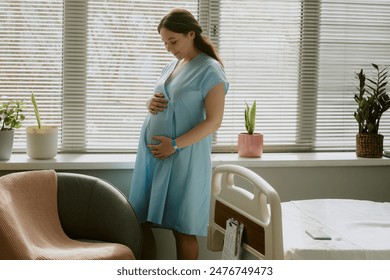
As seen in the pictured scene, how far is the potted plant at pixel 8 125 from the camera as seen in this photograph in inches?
118

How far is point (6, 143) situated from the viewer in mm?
3002

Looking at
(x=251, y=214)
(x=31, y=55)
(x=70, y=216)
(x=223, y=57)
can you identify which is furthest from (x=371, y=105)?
(x=31, y=55)

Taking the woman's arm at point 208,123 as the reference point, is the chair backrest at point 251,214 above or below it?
below

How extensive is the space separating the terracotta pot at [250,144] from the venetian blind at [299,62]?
167 millimetres

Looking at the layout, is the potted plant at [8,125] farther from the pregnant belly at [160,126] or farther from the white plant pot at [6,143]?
the pregnant belly at [160,126]

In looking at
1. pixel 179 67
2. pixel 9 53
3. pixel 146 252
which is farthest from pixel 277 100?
pixel 9 53

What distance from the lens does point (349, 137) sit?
11.8ft

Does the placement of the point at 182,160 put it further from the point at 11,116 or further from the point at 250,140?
the point at 11,116

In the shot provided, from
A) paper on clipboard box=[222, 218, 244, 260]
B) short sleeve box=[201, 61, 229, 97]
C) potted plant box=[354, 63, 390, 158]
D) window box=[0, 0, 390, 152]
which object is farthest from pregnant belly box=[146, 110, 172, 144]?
potted plant box=[354, 63, 390, 158]

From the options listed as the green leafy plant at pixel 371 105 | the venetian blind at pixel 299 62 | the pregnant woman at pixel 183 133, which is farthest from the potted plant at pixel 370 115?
the pregnant woman at pixel 183 133

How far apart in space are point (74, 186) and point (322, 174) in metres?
1.43

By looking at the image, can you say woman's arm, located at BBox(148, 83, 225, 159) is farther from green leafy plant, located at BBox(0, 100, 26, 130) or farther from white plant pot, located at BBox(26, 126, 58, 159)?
green leafy plant, located at BBox(0, 100, 26, 130)

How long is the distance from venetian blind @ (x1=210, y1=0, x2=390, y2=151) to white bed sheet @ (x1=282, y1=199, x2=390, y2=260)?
1.12 meters

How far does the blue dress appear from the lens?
Answer: 2.68m
